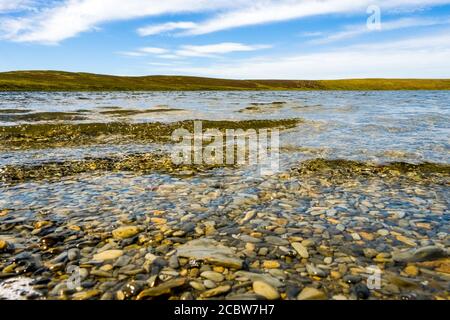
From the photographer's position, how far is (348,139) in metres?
19.0

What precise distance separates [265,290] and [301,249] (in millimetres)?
1462

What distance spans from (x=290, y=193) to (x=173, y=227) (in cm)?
350

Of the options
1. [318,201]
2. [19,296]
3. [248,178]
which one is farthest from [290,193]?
[19,296]

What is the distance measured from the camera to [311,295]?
473 cm

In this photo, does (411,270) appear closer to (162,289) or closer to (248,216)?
(248,216)

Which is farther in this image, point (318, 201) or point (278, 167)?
point (278, 167)

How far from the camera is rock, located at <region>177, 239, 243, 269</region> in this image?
5.62 m

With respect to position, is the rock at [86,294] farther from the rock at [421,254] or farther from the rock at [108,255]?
the rock at [421,254]

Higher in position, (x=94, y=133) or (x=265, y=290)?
(x=94, y=133)

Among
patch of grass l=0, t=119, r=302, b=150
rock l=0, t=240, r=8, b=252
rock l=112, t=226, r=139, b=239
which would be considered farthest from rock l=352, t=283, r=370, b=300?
patch of grass l=0, t=119, r=302, b=150

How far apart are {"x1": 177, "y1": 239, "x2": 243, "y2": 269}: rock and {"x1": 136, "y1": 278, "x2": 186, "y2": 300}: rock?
0.72m

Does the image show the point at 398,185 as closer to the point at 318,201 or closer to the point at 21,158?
the point at 318,201

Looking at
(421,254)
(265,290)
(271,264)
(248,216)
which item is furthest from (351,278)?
(248,216)

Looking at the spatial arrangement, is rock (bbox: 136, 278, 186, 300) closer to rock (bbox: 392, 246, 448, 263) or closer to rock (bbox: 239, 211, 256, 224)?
rock (bbox: 239, 211, 256, 224)
